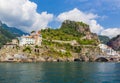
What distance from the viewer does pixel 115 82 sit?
273 ft

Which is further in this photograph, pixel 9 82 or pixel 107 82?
pixel 107 82

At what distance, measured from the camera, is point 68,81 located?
8125cm

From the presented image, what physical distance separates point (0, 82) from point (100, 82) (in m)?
28.4

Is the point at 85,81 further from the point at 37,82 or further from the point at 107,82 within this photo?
the point at 37,82

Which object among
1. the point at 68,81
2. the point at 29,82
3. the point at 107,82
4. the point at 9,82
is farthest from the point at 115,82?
the point at 9,82

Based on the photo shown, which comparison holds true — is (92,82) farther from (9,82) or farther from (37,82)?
(9,82)

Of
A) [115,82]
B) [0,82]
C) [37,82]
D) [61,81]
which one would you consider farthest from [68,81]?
[0,82]

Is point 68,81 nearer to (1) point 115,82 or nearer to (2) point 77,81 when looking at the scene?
(2) point 77,81

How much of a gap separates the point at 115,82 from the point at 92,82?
7.63 meters

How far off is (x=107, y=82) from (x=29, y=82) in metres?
22.9

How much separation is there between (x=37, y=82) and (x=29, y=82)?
2237mm

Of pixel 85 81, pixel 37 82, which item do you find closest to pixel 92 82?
pixel 85 81

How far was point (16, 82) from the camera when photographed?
3056 inches

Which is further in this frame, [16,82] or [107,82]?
[107,82]
